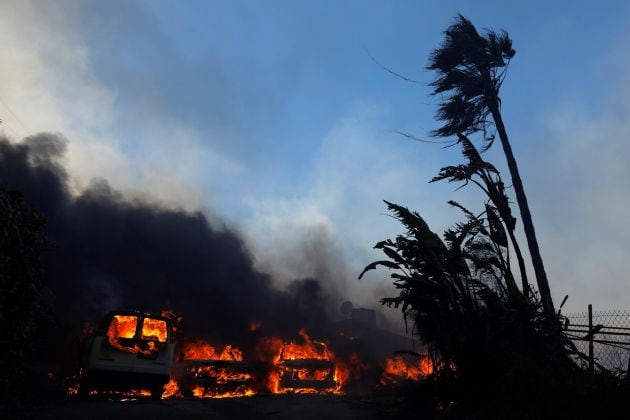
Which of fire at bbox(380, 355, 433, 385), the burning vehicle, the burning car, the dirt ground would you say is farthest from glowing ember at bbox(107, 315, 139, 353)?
fire at bbox(380, 355, 433, 385)

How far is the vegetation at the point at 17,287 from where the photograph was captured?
462 centimetres

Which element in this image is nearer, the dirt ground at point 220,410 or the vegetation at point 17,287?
the vegetation at point 17,287

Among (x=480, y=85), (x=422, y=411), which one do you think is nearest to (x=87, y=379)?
(x=422, y=411)

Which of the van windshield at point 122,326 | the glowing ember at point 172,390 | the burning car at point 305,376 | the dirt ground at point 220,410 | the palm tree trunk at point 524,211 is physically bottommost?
the dirt ground at point 220,410

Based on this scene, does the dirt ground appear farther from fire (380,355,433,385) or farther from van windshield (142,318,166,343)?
fire (380,355,433,385)

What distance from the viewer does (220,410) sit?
869 centimetres

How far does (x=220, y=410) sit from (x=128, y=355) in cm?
253

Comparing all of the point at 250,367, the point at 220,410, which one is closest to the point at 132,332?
the point at 220,410

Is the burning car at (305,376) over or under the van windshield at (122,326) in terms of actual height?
under

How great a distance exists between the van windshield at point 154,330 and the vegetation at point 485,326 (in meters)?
5.23

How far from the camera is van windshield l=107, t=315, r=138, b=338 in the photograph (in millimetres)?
9648

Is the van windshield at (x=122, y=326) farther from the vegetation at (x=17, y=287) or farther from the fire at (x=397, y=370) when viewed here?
the fire at (x=397, y=370)

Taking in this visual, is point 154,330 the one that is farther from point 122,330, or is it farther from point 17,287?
point 17,287

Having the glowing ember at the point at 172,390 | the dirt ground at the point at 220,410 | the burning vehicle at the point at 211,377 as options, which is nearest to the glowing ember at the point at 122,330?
the dirt ground at the point at 220,410
